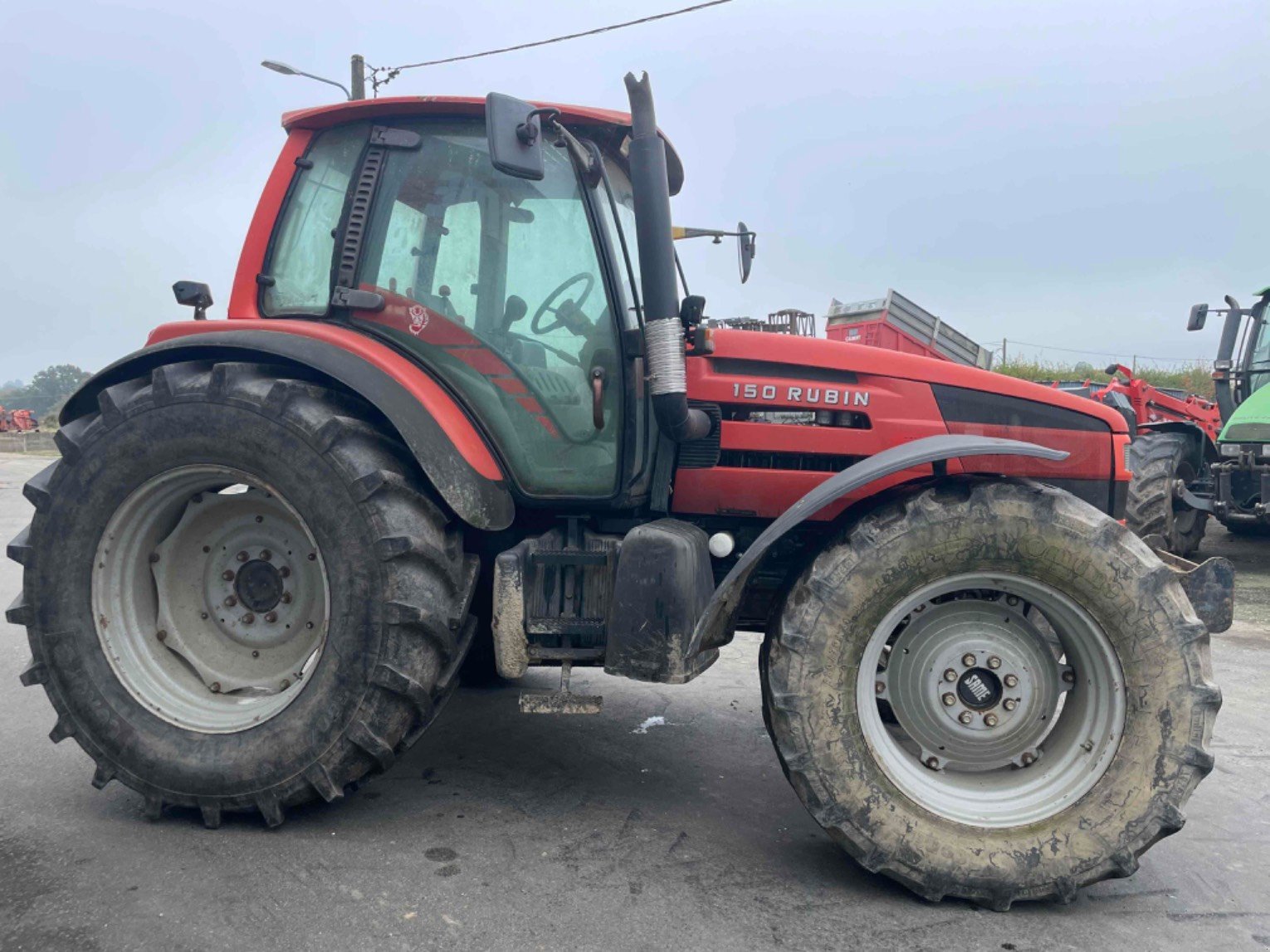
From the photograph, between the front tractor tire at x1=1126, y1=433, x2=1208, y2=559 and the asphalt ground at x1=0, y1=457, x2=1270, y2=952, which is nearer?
the asphalt ground at x1=0, y1=457, x2=1270, y2=952

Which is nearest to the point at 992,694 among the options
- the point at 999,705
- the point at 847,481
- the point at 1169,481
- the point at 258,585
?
the point at 999,705

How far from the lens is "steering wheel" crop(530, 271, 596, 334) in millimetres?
3217

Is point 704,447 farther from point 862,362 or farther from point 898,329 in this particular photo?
point 898,329

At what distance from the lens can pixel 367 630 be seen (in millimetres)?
2873

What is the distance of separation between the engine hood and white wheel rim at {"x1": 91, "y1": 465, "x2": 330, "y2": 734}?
1.60 metres

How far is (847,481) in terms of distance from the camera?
276 cm

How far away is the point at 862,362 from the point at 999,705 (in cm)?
120

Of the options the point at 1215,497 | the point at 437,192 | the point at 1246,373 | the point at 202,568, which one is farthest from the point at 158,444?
the point at 1246,373

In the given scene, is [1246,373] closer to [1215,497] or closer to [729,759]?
[1215,497]

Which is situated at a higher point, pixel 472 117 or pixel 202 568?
pixel 472 117

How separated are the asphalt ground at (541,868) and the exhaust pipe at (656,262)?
53.3 inches

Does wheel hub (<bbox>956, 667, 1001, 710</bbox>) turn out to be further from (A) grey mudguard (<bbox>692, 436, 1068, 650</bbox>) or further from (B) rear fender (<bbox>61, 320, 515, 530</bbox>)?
(B) rear fender (<bbox>61, 320, 515, 530</bbox>)

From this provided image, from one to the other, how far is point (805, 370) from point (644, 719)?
181cm

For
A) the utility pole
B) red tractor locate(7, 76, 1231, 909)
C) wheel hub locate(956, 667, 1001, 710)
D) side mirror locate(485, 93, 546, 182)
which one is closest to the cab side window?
red tractor locate(7, 76, 1231, 909)
